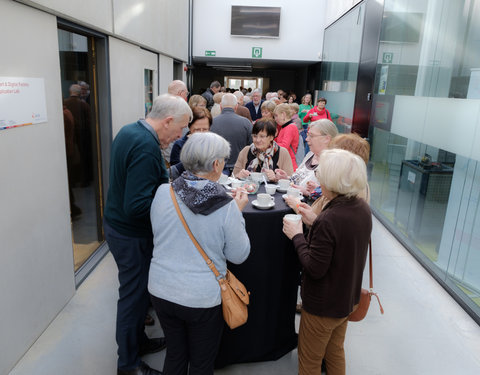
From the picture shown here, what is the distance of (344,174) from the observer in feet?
5.67

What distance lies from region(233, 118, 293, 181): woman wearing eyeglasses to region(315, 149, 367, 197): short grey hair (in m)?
1.45

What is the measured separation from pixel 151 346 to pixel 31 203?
4.37 feet

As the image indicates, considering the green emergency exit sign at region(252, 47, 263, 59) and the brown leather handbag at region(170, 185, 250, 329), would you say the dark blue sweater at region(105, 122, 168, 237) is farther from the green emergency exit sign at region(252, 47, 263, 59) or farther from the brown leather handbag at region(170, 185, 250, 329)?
the green emergency exit sign at region(252, 47, 263, 59)

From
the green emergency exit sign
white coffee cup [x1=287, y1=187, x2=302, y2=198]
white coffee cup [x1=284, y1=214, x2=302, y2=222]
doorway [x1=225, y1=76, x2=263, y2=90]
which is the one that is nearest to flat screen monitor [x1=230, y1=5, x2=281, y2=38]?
the green emergency exit sign

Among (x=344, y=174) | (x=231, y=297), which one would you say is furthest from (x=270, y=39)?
(x=231, y=297)

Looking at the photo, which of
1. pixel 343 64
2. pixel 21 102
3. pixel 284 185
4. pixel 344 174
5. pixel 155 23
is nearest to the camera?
pixel 344 174

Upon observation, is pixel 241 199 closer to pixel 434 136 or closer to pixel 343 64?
pixel 434 136

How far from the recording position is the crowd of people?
1654 mm

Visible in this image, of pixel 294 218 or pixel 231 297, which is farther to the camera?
pixel 294 218

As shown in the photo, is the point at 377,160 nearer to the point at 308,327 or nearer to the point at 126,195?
the point at 308,327

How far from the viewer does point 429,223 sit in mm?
4195

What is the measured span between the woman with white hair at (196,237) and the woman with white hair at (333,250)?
381mm

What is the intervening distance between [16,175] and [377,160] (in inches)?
201

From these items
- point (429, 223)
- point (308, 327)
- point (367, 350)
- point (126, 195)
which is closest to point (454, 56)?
point (429, 223)
